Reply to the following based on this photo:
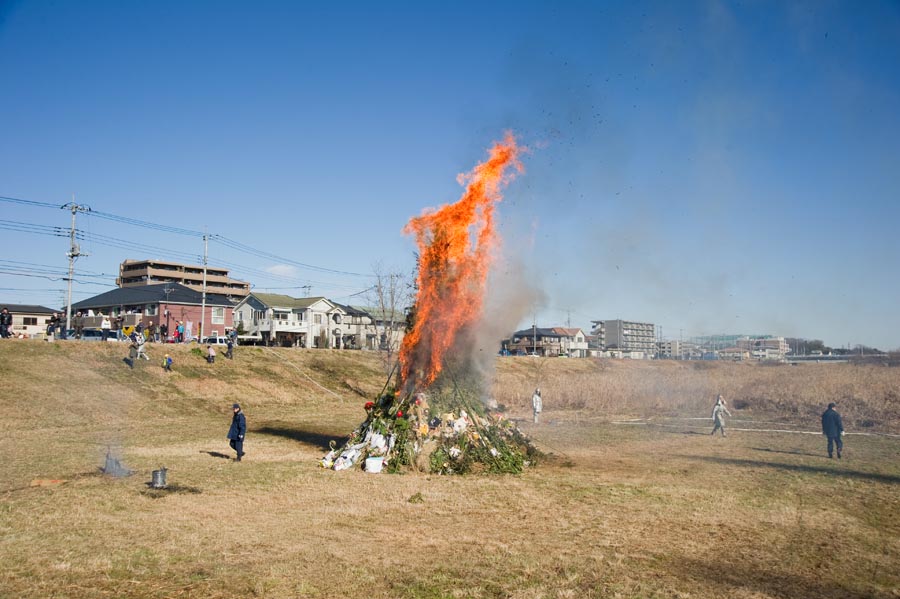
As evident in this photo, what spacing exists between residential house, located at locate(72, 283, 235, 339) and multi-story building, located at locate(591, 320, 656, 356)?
89828 mm

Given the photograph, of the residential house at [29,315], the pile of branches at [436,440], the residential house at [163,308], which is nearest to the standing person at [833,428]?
the pile of branches at [436,440]

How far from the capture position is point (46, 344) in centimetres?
4300

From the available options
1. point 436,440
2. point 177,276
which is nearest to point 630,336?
point 177,276

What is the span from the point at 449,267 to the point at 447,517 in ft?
29.9

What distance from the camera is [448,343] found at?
2067 cm

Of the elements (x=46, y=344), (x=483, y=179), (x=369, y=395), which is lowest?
(x=369, y=395)

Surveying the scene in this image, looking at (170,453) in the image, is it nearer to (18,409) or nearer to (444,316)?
(444,316)

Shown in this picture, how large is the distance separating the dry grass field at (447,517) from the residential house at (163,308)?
46374mm

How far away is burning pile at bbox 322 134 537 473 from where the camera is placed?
1962 centimetres

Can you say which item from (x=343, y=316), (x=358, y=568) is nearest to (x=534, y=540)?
(x=358, y=568)

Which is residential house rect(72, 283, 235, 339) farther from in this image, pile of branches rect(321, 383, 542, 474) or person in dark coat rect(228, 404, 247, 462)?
pile of branches rect(321, 383, 542, 474)

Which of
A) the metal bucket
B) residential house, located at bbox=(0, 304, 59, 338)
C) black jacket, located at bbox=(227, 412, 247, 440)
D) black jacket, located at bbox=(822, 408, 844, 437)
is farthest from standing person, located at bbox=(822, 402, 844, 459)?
residential house, located at bbox=(0, 304, 59, 338)

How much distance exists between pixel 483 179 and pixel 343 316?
76952 mm

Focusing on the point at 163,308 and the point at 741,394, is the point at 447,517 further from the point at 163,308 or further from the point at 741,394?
the point at 163,308
